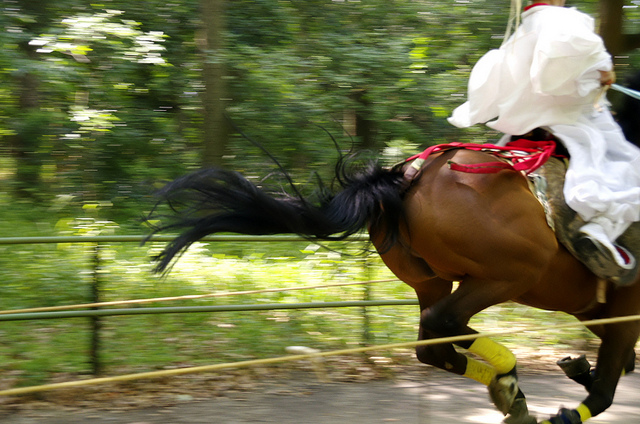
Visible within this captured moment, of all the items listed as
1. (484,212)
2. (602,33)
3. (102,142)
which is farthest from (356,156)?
(102,142)

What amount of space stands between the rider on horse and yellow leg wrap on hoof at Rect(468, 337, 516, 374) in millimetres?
707

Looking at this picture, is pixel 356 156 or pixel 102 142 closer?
pixel 356 156

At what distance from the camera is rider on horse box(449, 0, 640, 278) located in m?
3.05

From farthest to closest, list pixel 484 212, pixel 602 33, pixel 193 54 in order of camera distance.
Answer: pixel 193 54 < pixel 602 33 < pixel 484 212

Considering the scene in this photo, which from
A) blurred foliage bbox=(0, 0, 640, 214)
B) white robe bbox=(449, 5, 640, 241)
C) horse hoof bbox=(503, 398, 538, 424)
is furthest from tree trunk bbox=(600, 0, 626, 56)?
horse hoof bbox=(503, 398, 538, 424)

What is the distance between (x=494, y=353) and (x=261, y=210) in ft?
4.54

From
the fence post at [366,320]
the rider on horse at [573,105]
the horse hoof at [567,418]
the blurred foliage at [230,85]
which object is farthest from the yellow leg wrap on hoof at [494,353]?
the blurred foliage at [230,85]

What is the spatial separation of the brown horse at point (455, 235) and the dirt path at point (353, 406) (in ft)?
2.85

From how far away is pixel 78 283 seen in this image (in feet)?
16.7

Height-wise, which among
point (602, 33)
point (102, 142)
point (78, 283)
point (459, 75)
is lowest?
point (78, 283)

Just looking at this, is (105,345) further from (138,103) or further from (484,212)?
(138,103)

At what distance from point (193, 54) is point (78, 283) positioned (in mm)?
3723

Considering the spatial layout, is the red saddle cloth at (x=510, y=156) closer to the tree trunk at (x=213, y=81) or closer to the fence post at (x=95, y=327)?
the fence post at (x=95, y=327)

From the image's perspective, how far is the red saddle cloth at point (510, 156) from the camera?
310cm
